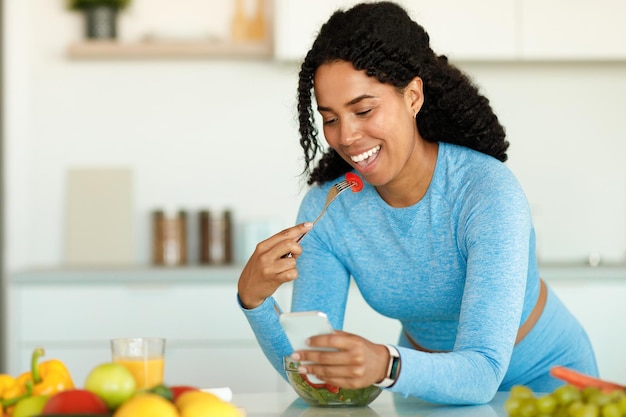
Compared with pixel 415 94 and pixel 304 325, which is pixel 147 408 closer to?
pixel 304 325

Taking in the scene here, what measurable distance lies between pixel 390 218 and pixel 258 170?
6.82ft

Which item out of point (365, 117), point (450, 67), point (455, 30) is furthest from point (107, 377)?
point (455, 30)

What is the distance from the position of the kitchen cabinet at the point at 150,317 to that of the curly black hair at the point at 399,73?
1.41 m

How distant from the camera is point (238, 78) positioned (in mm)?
3900

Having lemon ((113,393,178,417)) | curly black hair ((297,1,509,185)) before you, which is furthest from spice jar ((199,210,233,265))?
lemon ((113,393,178,417))

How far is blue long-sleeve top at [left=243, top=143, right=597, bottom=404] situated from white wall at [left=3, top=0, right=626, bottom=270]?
1958 millimetres

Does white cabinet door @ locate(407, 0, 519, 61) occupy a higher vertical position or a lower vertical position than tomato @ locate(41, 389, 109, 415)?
higher

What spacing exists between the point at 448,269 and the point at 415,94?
37 cm

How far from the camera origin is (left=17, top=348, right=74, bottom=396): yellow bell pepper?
115cm

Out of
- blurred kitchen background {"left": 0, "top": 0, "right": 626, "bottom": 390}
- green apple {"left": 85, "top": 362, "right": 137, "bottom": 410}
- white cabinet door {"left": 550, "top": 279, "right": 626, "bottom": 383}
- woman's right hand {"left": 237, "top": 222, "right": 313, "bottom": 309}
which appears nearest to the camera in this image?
green apple {"left": 85, "top": 362, "right": 137, "bottom": 410}

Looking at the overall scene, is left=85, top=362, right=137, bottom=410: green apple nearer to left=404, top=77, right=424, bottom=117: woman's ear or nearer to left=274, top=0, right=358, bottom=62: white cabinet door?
left=404, top=77, right=424, bottom=117: woman's ear

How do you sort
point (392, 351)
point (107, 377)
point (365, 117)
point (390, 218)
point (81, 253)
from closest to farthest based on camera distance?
point (107, 377), point (392, 351), point (365, 117), point (390, 218), point (81, 253)

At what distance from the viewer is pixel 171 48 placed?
3.72 metres

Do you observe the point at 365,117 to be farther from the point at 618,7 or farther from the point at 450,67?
the point at 618,7
